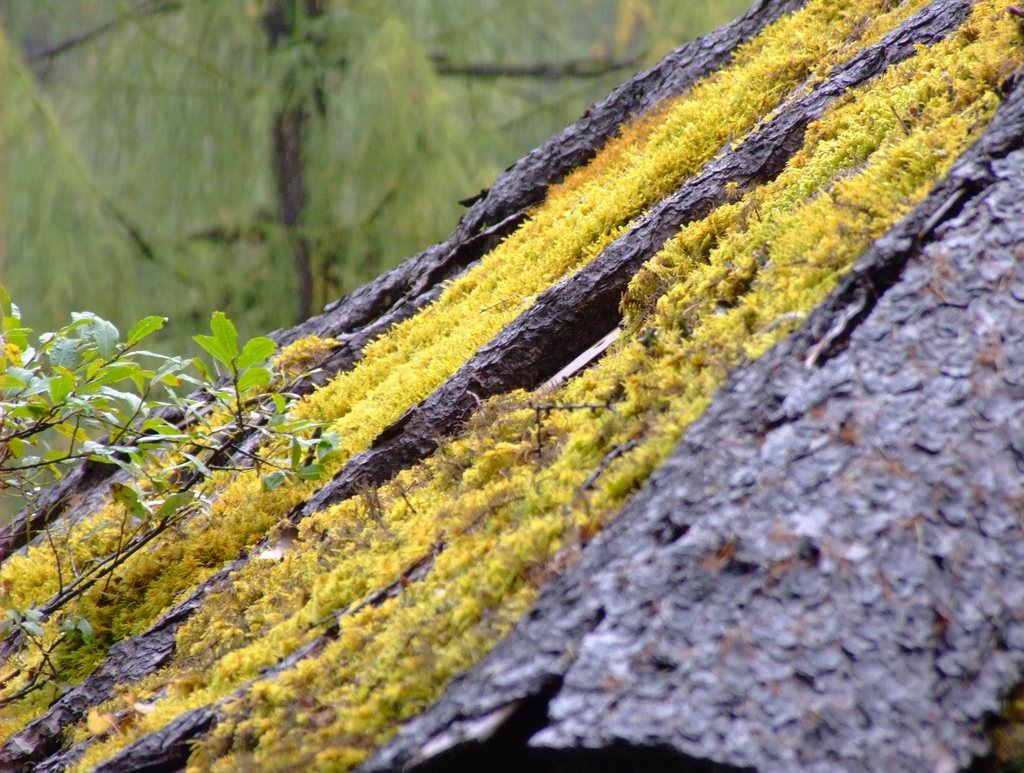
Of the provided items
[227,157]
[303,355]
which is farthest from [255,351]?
[227,157]

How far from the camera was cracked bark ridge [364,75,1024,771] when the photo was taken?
1229mm

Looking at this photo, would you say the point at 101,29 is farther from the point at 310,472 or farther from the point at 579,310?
the point at 579,310

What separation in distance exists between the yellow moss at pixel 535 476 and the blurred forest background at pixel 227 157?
7160 millimetres

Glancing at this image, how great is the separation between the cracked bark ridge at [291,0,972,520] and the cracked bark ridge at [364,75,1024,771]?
1189 mm

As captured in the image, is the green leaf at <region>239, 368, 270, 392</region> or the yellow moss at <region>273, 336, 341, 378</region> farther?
the yellow moss at <region>273, 336, 341, 378</region>

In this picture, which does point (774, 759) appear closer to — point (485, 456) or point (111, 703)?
point (485, 456)

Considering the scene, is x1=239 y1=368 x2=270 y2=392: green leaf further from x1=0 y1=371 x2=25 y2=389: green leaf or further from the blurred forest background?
the blurred forest background

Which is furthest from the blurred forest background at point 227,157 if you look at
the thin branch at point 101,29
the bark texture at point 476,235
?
the bark texture at point 476,235

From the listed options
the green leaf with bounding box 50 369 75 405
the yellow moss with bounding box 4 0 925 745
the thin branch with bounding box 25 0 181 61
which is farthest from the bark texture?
the thin branch with bounding box 25 0 181 61

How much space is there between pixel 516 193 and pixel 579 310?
2.28 meters

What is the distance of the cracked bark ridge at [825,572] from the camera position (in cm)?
123

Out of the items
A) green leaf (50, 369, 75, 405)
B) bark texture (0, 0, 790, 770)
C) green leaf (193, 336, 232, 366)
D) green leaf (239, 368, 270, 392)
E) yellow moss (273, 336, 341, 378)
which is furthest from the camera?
yellow moss (273, 336, 341, 378)

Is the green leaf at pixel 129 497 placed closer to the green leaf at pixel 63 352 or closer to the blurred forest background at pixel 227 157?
the green leaf at pixel 63 352

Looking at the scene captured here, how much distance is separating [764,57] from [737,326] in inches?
108
